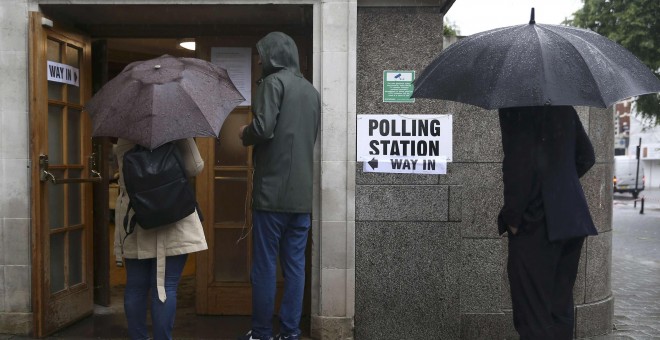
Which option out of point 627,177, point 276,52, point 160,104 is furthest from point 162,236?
point 627,177

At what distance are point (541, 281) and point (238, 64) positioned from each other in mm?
3429

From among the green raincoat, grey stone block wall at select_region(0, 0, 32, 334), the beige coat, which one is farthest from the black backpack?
grey stone block wall at select_region(0, 0, 32, 334)

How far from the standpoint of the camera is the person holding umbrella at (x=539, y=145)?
3.32 metres

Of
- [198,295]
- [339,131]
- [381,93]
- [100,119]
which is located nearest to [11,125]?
[100,119]

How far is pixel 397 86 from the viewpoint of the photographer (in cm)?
512

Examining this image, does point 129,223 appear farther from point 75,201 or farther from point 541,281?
point 541,281

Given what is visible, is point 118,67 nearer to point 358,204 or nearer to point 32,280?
point 32,280

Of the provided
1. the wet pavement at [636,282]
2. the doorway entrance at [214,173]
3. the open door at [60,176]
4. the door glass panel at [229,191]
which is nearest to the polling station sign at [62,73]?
the open door at [60,176]

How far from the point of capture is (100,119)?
3.73 metres

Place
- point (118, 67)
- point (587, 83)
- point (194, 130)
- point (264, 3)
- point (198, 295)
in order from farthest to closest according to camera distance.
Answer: point (118, 67) → point (198, 295) → point (264, 3) → point (194, 130) → point (587, 83)

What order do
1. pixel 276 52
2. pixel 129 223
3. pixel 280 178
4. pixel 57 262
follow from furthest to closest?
pixel 57 262, pixel 276 52, pixel 280 178, pixel 129 223

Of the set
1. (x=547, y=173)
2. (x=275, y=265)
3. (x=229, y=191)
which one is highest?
(x=547, y=173)

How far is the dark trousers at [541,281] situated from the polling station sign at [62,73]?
3.80 metres

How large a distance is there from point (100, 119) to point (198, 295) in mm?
2568
